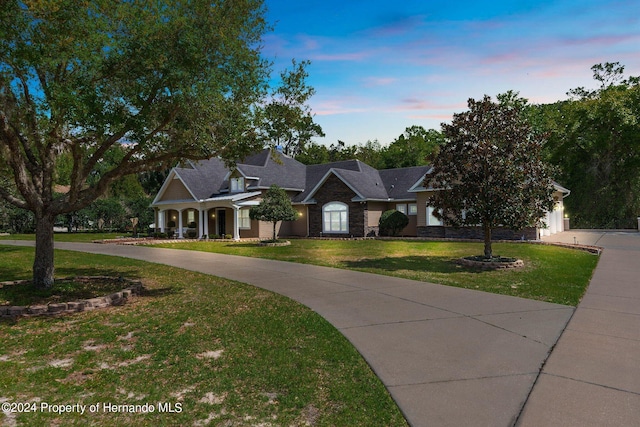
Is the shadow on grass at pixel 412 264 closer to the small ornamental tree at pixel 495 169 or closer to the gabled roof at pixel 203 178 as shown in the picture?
the small ornamental tree at pixel 495 169

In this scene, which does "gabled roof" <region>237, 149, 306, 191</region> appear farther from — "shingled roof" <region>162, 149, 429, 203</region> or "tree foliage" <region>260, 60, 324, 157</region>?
"tree foliage" <region>260, 60, 324, 157</region>

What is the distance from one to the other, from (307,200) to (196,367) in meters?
25.8

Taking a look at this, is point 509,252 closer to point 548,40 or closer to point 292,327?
point 548,40

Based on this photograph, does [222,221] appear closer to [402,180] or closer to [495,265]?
[402,180]

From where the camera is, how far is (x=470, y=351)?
523 cm

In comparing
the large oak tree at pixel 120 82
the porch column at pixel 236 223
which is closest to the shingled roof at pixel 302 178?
the porch column at pixel 236 223

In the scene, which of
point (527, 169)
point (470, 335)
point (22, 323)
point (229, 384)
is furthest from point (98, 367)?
point (527, 169)

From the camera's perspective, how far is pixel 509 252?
17.1 m

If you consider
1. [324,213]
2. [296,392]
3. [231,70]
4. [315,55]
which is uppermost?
[315,55]

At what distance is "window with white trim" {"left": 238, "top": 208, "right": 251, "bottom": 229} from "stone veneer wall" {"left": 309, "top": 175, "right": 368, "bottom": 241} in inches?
187

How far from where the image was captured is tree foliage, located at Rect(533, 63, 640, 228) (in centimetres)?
3569

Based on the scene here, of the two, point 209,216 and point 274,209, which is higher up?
point 274,209

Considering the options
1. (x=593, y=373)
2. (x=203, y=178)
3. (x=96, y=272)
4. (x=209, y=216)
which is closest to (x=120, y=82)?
(x=96, y=272)

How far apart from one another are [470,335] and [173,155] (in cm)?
758
